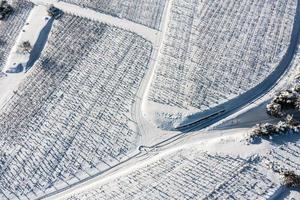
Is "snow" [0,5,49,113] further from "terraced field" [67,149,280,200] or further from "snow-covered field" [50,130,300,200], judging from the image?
"terraced field" [67,149,280,200]

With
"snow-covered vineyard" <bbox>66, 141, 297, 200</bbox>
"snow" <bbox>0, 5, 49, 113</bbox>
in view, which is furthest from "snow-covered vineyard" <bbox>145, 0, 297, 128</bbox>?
"snow" <bbox>0, 5, 49, 113</bbox>

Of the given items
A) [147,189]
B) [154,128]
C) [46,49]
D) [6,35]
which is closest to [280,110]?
[154,128]

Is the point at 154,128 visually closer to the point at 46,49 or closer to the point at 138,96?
the point at 138,96

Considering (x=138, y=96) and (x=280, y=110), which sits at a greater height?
(x=280, y=110)

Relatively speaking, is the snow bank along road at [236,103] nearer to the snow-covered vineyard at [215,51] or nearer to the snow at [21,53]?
the snow-covered vineyard at [215,51]

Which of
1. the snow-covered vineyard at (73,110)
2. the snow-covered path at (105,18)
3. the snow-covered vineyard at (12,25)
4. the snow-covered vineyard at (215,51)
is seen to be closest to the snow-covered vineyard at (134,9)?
the snow-covered path at (105,18)
